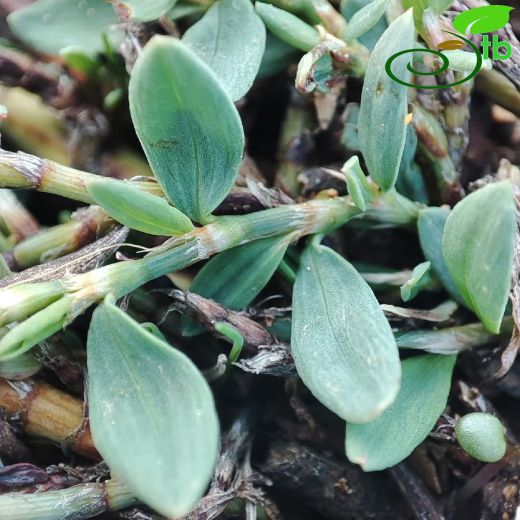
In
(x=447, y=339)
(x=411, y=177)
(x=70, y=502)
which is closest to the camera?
Answer: (x=70, y=502)

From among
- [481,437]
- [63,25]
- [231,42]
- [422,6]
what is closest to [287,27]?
[231,42]

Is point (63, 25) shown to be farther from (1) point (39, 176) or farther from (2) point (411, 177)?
(2) point (411, 177)

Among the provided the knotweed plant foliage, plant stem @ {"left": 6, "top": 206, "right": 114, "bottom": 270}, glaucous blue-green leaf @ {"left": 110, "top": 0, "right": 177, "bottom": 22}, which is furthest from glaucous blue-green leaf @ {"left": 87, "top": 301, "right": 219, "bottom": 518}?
glaucous blue-green leaf @ {"left": 110, "top": 0, "right": 177, "bottom": 22}

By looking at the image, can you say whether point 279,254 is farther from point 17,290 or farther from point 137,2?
point 137,2

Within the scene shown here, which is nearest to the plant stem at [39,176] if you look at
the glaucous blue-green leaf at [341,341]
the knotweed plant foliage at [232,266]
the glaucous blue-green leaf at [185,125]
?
the knotweed plant foliage at [232,266]

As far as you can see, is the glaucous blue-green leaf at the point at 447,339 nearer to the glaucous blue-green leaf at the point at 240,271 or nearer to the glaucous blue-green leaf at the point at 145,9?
the glaucous blue-green leaf at the point at 240,271
